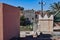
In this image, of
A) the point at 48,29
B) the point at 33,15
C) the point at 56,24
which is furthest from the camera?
the point at 33,15

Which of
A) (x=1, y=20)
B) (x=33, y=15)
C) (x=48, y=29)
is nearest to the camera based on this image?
(x=1, y=20)

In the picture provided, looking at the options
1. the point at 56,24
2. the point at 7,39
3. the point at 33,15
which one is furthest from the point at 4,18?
the point at 33,15

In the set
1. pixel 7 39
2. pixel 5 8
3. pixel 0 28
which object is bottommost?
pixel 7 39

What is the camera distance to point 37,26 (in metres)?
21.0

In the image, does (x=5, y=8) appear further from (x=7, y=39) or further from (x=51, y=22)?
(x=51, y=22)

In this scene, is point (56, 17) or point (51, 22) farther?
point (56, 17)

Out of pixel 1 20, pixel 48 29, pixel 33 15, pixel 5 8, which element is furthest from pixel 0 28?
pixel 33 15

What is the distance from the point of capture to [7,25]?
10.1 meters

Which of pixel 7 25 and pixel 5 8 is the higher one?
pixel 5 8

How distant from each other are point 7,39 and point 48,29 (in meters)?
10.3

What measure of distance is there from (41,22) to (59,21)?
2519mm

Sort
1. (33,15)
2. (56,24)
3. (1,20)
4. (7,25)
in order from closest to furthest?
(1,20) < (7,25) < (56,24) < (33,15)

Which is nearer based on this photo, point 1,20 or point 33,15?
point 1,20

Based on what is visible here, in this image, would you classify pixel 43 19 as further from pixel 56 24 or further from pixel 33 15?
pixel 33 15
